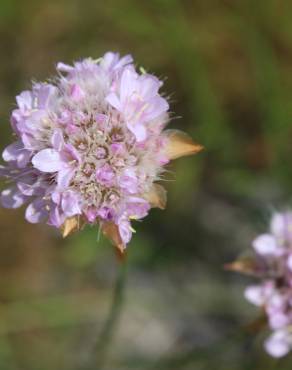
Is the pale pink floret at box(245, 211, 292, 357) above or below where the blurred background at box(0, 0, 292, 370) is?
below

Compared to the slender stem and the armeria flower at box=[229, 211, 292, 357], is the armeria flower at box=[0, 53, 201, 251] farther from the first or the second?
the armeria flower at box=[229, 211, 292, 357]

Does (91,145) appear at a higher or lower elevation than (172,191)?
lower

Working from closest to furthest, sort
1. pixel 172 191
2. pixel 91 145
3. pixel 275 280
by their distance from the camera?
pixel 91 145 → pixel 275 280 → pixel 172 191

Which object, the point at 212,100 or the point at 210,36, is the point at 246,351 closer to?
the point at 212,100

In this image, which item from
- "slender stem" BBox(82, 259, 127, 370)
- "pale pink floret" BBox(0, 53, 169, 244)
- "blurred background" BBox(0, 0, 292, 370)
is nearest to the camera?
"pale pink floret" BBox(0, 53, 169, 244)

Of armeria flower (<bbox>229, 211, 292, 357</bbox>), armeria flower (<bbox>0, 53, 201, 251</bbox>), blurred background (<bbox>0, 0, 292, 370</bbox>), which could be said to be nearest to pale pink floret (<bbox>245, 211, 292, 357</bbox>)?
armeria flower (<bbox>229, 211, 292, 357</bbox>)

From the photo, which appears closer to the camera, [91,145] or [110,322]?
[91,145]

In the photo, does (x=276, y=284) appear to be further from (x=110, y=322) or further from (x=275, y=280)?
(x=110, y=322)

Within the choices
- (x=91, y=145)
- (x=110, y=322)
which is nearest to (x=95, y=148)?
(x=91, y=145)
